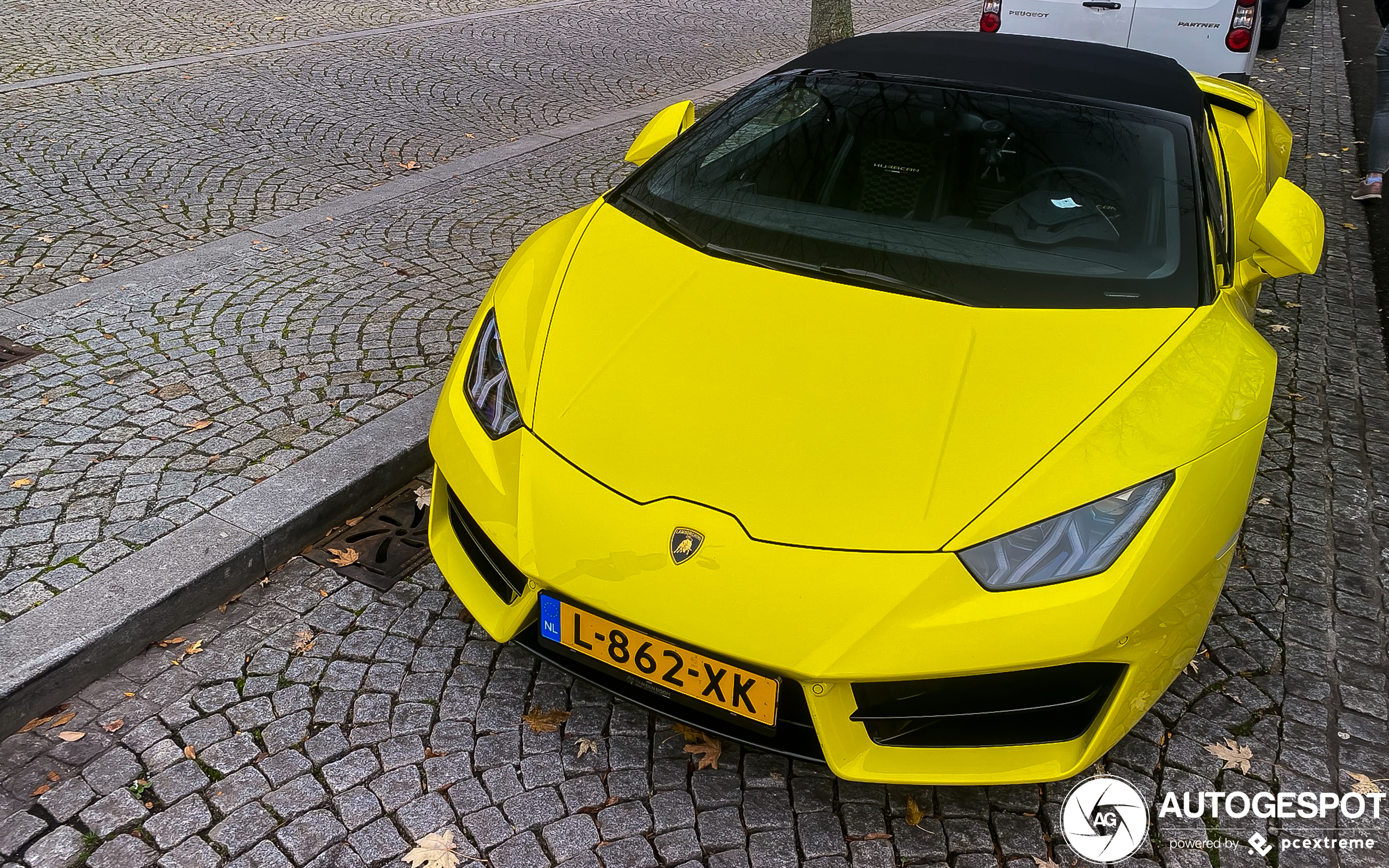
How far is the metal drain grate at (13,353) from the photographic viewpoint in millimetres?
4094

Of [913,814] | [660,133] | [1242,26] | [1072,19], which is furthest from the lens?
[1072,19]

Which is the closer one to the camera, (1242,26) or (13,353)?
(13,353)

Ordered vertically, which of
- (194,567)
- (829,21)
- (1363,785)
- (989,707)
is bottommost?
(1363,785)

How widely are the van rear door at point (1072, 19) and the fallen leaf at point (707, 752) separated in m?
6.88

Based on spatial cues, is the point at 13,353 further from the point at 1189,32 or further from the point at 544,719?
the point at 1189,32

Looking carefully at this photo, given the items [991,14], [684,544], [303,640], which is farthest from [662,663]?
[991,14]

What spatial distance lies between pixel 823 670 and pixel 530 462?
33.4 inches

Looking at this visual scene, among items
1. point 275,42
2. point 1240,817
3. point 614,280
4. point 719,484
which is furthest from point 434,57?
point 1240,817

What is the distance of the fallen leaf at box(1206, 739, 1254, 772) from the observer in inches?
101

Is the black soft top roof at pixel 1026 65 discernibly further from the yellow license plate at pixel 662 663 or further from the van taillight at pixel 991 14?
the van taillight at pixel 991 14

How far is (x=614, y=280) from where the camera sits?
2.82 metres

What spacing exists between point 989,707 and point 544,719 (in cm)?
116

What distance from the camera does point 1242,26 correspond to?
7.45 m

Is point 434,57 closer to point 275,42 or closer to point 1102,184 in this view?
point 275,42
